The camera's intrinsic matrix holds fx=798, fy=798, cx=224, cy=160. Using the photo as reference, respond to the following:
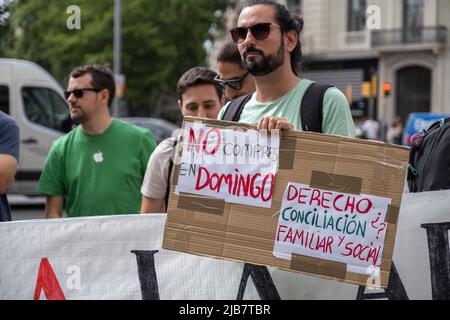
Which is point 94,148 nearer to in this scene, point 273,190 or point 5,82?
point 273,190

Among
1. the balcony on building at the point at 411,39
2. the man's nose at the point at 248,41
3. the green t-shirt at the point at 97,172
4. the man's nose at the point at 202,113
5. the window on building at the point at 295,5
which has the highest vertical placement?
the window on building at the point at 295,5

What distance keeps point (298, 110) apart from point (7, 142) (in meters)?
1.45

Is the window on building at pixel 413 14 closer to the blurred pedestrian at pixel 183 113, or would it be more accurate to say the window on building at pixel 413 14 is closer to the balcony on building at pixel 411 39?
the balcony on building at pixel 411 39

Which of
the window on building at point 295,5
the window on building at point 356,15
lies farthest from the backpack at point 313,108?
the window on building at point 295,5

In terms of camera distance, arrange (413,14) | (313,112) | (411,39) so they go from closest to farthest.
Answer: (313,112) < (411,39) < (413,14)

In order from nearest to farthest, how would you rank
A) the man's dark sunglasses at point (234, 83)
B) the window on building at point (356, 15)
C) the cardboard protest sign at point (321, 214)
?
1. the cardboard protest sign at point (321, 214)
2. the man's dark sunglasses at point (234, 83)
3. the window on building at point (356, 15)

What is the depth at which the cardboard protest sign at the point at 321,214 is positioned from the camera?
2.88 metres

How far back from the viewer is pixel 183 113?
3930 millimetres

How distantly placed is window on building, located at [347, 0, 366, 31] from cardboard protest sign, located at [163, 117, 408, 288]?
3715 cm

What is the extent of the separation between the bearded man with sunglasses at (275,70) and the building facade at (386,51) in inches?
1300

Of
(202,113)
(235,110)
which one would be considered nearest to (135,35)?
(202,113)

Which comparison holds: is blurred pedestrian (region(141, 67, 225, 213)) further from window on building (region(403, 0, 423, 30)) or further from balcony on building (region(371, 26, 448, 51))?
window on building (region(403, 0, 423, 30))

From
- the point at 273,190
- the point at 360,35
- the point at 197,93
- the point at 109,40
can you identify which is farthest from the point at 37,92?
the point at 360,35

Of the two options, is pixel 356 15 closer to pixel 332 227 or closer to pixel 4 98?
pixel 4 98
